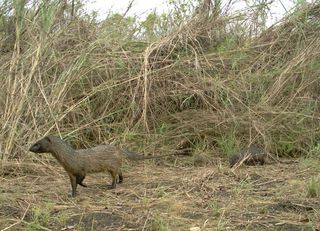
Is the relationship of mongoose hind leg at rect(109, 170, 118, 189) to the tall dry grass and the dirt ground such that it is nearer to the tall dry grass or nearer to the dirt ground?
the dirt ground

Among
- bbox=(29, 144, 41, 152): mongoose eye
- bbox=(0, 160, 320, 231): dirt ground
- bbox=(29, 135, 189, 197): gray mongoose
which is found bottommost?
bbox=(0, 160, 320, 231): dirt ground

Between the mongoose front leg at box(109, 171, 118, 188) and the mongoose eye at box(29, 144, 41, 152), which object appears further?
the mongoose front leg at box(109, 171, 118, 188)

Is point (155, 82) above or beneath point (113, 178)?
above

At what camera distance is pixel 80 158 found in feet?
12.9

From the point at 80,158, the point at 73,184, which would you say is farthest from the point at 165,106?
the point at 73,184

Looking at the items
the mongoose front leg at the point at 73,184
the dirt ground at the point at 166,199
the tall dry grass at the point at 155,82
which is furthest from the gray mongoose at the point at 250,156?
the mongoose front leg at the point at 73,184

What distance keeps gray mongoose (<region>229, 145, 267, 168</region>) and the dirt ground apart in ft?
0.27

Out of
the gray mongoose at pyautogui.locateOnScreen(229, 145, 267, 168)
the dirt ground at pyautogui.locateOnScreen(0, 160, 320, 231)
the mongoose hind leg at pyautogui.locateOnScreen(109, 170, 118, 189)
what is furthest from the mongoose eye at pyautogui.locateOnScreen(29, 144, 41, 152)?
the gray mongoose at pyautogui.locateOnScreen(229, 145, 267, 168)

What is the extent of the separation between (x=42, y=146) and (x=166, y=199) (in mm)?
903

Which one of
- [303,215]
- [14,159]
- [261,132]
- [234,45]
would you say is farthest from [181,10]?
[303,215]

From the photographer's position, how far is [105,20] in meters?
6.23

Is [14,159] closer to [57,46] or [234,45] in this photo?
[57,46]

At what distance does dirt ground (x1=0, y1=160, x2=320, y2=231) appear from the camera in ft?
10.1

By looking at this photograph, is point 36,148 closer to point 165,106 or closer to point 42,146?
point 42,146
